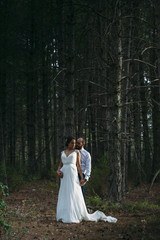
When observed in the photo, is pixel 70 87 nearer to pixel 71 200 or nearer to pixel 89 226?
pixel 71 200

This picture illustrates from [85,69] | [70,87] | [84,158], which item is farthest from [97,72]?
[84,158]

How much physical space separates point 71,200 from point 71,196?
0.31 feet

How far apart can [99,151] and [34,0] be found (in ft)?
27.7

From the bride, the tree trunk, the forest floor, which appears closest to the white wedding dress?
the bride

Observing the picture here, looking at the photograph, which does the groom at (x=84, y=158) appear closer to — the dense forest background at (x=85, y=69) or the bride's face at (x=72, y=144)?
the bride's face at (x=72, y=144)

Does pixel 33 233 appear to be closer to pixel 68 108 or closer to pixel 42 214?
pixel 42 214

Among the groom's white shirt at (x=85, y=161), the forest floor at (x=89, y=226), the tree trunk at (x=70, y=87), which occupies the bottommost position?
the forest floor at (x=89, y=226)

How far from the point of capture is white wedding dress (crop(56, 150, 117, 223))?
7328mm

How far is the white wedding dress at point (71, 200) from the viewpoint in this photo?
733 cm

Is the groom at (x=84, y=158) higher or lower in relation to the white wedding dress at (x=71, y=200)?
higher

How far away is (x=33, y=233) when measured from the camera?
6180 millimetres

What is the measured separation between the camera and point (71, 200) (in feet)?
24.2

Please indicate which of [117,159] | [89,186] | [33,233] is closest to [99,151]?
[89,186]

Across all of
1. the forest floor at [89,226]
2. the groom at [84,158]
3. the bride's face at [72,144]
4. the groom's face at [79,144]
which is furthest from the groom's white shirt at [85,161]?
the forest floor at [89,226]
